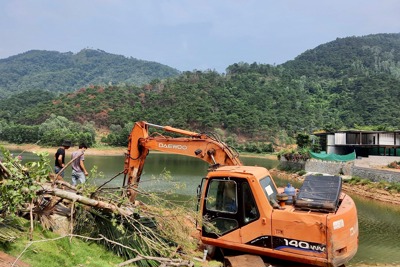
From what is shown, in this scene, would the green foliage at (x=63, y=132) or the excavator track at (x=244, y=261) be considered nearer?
the excavator track at (x=244, y=261)

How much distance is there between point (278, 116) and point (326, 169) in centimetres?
6069

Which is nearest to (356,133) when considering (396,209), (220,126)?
(396,209)

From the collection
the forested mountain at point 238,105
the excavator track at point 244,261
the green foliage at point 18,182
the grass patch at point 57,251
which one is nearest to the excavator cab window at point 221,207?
the excavator track at point 244,261

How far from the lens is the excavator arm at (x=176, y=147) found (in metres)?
8.22

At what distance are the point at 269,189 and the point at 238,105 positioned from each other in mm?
88135

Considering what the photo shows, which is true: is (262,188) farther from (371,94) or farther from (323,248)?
(371,94)

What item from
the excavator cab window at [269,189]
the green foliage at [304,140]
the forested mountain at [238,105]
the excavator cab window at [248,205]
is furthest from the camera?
the forested mountain at [238,105]

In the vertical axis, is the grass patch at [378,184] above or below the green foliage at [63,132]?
below

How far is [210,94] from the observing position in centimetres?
10094

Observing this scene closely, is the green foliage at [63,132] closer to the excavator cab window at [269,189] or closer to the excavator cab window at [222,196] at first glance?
the excavator cab window at [222,196]

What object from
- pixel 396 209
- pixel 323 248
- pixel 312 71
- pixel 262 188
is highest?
pixel 312 71

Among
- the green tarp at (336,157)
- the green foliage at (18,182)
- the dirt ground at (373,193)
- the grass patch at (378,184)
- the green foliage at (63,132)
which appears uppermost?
the green foliage at (18,182)

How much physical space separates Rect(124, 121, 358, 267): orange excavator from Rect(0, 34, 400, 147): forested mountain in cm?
6028

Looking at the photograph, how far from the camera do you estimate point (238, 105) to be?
A: 94062 millimetres
